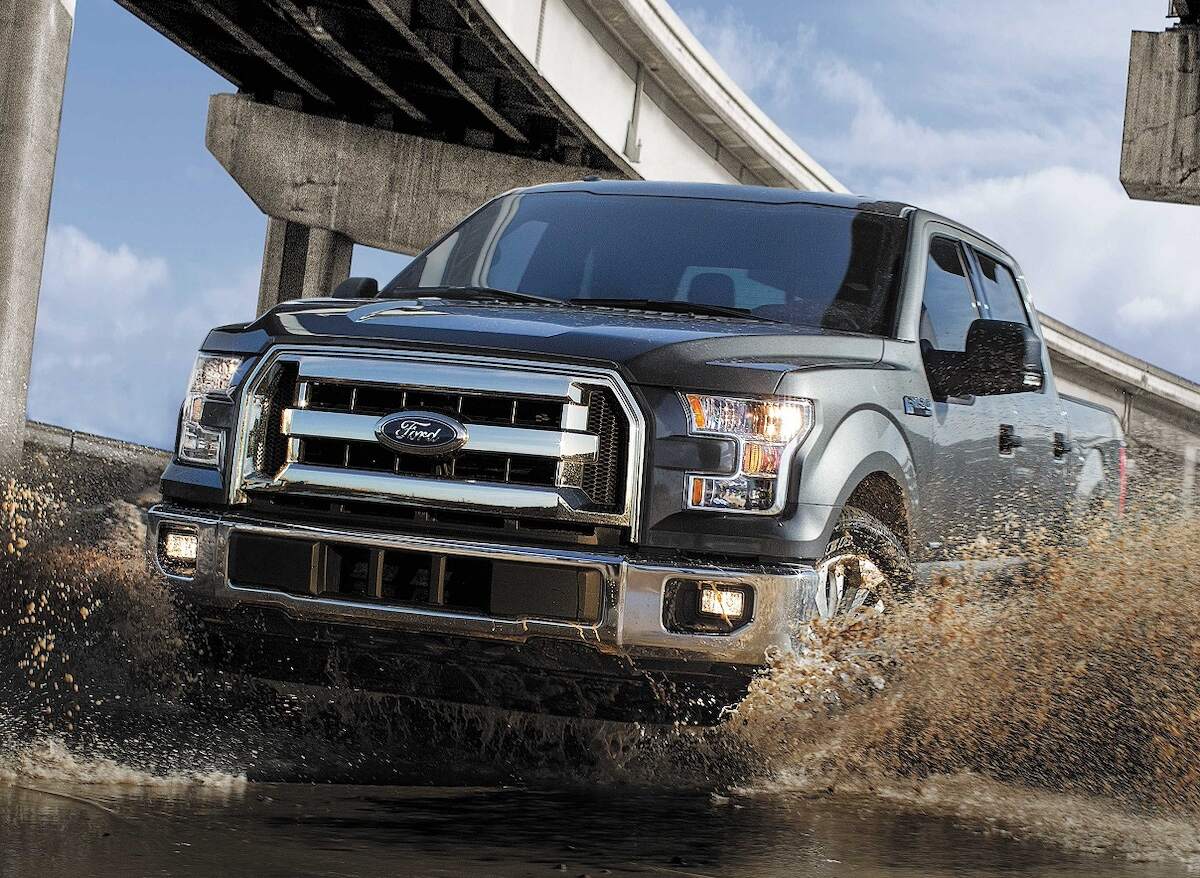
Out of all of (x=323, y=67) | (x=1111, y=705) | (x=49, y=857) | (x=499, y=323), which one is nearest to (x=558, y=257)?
(x=499, y=323)

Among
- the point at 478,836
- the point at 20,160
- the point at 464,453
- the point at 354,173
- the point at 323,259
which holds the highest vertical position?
the point at 354,173

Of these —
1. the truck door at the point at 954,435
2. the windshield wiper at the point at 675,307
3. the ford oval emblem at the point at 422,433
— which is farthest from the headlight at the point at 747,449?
the truck door at the point at 954,435

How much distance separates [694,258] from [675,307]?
0.42 meters

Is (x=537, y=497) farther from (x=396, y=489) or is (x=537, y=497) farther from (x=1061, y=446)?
(x=1061, y=446)

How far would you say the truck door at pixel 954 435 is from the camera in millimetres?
5895

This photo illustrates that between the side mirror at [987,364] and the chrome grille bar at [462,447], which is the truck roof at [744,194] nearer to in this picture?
the side mirror at [987,364]

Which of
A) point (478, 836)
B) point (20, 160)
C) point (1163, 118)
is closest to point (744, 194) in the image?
point (478, 836)

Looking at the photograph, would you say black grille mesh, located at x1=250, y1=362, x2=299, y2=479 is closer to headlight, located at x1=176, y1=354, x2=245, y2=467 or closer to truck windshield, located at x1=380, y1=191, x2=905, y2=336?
headlight, located at x1=176, y1=354, x2=245, y2=467

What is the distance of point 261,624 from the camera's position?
5.01 metres

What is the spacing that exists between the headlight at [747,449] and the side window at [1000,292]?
250cm

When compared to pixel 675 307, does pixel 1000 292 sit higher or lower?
higher

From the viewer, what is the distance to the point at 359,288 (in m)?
6.30

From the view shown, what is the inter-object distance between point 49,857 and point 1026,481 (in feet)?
13.3

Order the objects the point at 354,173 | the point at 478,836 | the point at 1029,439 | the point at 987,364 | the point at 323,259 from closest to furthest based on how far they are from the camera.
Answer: the point at 478,836, the point at 987,364, the point at 1029,439, the point at 354,173, the point at 323,259
